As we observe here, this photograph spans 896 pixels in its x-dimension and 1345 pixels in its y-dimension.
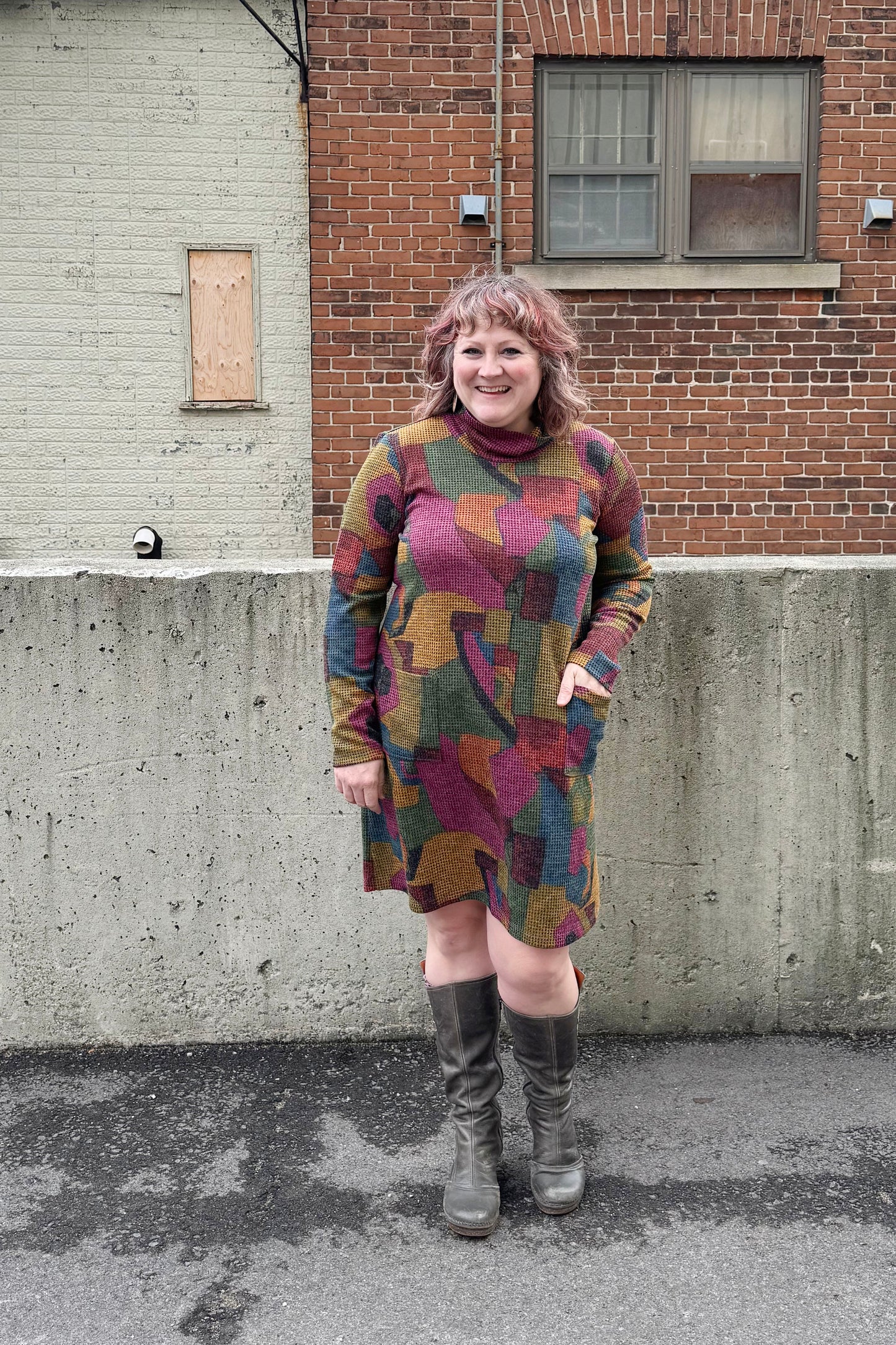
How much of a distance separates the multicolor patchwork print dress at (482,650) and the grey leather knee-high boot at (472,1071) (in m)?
0.25

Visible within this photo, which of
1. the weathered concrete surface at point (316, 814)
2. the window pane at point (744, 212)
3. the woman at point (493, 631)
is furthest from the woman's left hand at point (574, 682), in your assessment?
the window pane at point (744, 212)

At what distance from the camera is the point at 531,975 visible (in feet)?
7.55

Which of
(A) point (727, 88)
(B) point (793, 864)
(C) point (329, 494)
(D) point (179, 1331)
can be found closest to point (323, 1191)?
(D) point (179, 1331)

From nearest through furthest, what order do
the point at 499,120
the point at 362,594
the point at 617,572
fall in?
1. the point at 362,594
2. the point at 617,572
3. the point at 499,120

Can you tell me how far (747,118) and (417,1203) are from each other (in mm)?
7379

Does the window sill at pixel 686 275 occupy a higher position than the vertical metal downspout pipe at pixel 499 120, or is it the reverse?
the vertical metal downspout pipe at pixel 499 120

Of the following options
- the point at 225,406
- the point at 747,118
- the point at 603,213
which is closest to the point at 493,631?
the point at 225,406

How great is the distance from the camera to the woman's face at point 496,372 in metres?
2.14

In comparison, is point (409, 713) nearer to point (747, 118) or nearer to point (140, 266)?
point (140, 266)

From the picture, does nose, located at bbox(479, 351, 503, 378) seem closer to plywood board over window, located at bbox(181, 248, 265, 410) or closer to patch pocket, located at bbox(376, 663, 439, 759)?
patch pocket, located at bbox(376, 663, 439, 759)

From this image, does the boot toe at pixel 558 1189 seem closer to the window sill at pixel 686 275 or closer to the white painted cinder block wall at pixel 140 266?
the white painted cinder block wall at pixel 140 266

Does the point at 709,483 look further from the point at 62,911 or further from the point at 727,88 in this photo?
the point at 62,911

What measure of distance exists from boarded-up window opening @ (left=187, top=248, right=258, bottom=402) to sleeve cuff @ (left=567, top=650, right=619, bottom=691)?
6192 mm

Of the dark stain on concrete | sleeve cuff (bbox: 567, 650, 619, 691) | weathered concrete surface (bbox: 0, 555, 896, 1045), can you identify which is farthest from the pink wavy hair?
the dark stain on concrete
